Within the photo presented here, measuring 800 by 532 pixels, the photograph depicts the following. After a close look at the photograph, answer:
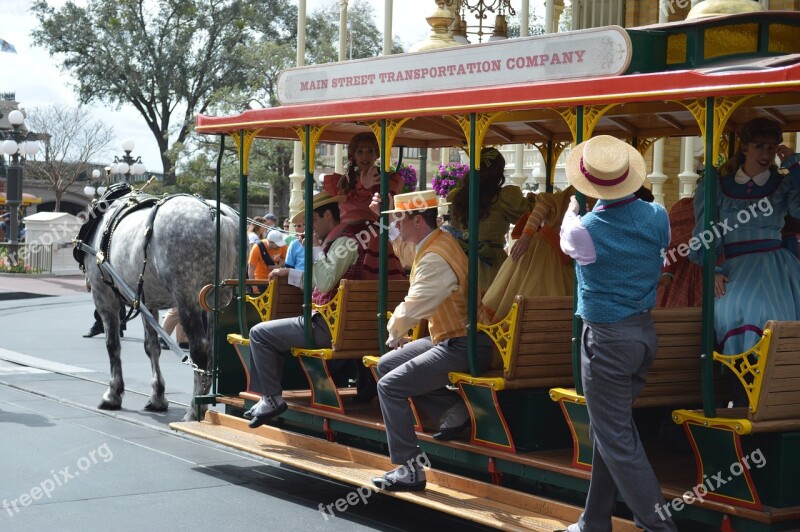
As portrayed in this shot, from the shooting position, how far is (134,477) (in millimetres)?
7566

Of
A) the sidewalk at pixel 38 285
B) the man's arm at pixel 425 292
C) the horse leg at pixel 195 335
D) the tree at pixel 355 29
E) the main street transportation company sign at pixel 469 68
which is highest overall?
the tree at pixel 355 29

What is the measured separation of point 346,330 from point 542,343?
5.33 ft

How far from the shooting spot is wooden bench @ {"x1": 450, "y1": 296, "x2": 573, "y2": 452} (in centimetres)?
593

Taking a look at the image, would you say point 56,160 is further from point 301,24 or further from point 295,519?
point 295,519

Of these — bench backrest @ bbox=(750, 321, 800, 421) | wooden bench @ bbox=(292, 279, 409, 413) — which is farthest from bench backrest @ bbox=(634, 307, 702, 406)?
wooden bench @ bbox=(292, 279, 409, 413)

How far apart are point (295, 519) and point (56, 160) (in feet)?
183

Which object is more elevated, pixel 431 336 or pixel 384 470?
pixel 431 336

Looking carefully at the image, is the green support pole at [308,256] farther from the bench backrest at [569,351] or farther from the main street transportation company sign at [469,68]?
the bench backrest at [569,351]

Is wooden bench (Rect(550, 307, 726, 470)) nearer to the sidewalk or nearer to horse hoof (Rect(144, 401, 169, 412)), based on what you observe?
horse hoof (Rect(144, 401, 169, 412))

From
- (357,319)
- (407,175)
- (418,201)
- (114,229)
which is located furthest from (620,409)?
(114,229)

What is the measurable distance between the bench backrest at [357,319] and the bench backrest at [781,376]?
2938 mm

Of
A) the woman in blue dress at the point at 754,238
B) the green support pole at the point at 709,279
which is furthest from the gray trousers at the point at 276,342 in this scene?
the green support pole at the point at 709,279

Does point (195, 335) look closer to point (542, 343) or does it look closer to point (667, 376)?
point (542, 343)

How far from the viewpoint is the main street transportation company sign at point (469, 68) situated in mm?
5449
